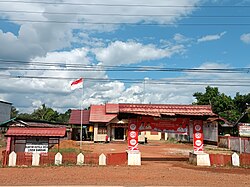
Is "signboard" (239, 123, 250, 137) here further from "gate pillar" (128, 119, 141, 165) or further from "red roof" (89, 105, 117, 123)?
"red roof" (89, 105, 117, 123)

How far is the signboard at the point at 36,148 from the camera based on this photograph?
56.6ft

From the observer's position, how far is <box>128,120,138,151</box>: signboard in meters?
18.1

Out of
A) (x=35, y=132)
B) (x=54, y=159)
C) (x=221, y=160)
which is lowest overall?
(x=221, y=160)

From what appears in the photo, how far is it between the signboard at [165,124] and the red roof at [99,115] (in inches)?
963

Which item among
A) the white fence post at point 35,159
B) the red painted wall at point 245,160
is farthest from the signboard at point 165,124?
the white fence post at point 35,159

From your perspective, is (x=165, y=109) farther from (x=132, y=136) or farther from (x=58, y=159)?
(x=58, y=159)

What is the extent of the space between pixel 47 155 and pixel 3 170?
8.96 ft

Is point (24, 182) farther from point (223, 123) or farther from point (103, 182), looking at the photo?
point (223, 123)

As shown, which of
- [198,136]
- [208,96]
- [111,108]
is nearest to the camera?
[198,136]

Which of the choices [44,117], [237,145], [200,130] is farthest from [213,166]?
[44,117]

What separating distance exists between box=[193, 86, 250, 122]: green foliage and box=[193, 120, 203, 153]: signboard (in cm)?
3236

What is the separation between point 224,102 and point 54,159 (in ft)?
135

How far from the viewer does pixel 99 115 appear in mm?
44250

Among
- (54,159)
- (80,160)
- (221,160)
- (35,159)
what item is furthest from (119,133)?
(35,159)
